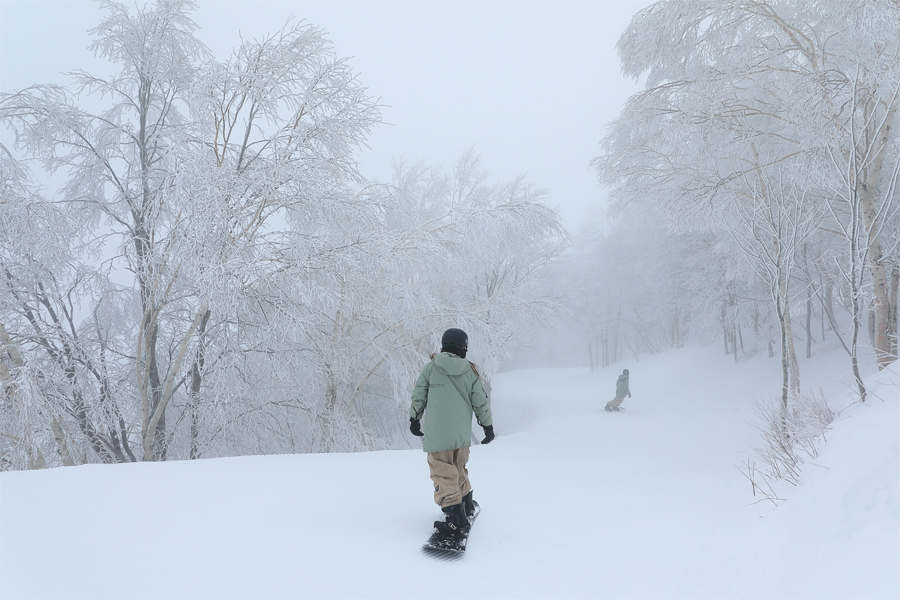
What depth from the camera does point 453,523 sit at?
2967 millimetres

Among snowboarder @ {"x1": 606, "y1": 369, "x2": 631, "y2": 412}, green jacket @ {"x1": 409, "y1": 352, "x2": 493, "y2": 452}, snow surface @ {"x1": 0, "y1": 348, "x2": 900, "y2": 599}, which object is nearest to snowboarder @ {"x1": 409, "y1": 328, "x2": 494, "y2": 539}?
green jacket @ {"x1": 409, "y1": 352, "x2": 493, "y2": 452}

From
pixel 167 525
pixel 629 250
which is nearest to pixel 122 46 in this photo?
pixel 167 525

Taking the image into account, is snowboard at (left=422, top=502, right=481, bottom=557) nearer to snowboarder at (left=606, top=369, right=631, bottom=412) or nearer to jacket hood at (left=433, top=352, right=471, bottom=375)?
jacket hood at (left=433, top=352, right=471, bottom=375)

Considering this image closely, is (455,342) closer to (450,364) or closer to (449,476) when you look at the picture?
(450,364)

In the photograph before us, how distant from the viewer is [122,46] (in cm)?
781

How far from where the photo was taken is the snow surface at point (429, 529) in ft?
7.45

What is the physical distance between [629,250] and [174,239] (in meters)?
24.2

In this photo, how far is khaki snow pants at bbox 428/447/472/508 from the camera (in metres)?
3.00

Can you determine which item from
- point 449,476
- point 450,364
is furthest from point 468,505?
point 450,364

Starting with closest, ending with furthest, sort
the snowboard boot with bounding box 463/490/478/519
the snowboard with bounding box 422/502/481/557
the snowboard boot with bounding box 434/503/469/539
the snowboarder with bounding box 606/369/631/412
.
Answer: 1. the snowboard with bounding box 422/502/481/557
2. the snowboard boot with bounding box 434/503/469/539
3. the snowboard boot with bounding box 463/490/478/519
4. the snowboarder with bounding box 606/369/631/412

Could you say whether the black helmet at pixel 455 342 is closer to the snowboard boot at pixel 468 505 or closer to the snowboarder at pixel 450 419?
the snowboarder at pixel 450 419

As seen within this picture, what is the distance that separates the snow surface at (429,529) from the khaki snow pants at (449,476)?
312 millimetres

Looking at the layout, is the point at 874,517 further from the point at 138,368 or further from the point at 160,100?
the point at 160,100

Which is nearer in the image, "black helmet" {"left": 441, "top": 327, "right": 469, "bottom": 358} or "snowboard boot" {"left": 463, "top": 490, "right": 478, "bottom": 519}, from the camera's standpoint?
"black helmet" {"left": 441, "top": 327, "right": 469, "bottom": 358}
